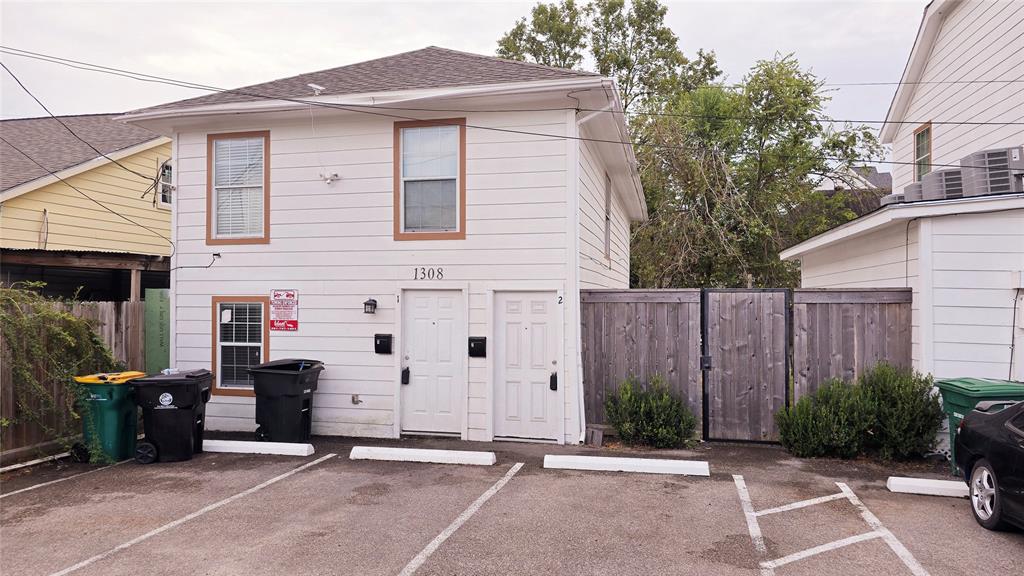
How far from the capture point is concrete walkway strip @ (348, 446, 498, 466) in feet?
25.7


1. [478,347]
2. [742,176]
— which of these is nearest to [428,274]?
[478,347]

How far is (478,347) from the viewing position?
29.7 feet

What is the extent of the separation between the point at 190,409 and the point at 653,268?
1490 cm

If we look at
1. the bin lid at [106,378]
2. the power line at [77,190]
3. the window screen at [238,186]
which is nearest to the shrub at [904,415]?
the window screen at [238,186]

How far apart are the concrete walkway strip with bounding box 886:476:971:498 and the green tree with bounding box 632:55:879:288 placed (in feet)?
40.9

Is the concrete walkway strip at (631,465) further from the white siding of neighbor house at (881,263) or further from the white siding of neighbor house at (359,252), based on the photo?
the white siding of neighbor house at (881,263)

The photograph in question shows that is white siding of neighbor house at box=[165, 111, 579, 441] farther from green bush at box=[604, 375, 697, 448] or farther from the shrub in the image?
the shrub

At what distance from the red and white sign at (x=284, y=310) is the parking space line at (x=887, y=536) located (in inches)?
292

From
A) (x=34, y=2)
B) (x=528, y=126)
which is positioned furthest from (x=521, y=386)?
(x=34, y=2)

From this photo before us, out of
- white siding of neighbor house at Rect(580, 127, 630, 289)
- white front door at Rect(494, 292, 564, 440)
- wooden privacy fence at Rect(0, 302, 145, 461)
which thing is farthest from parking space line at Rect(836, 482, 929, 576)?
wooden privacy fence at Rect(0, 302, 145, 461)

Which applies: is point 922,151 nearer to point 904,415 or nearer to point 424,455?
point 904,415

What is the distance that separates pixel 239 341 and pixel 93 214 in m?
7.34

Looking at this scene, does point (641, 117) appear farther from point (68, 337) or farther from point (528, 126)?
point (68, 337)

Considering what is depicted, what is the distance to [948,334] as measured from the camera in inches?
308
